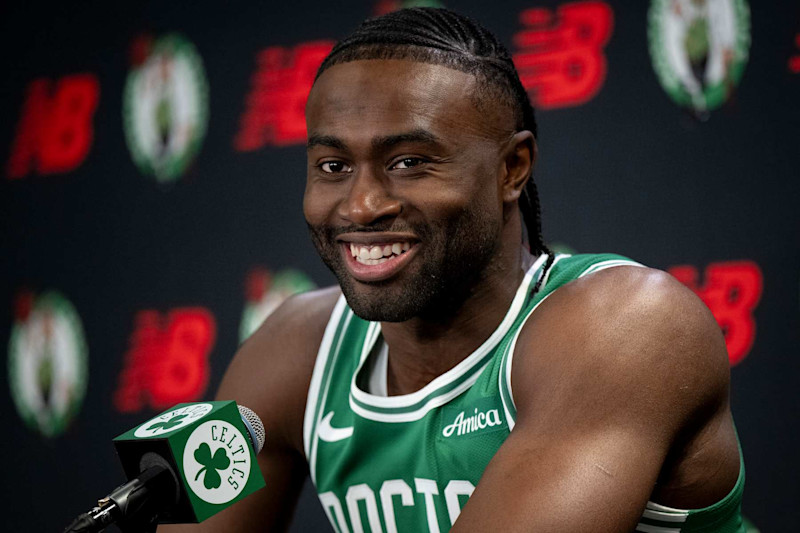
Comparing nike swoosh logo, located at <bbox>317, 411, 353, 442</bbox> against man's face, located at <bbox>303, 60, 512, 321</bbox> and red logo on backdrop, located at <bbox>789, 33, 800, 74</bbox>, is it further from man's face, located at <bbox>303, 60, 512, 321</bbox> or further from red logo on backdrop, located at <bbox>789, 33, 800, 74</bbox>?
red logo on backdrop, located at <bbox>789, 33, 800, 74</bbox>

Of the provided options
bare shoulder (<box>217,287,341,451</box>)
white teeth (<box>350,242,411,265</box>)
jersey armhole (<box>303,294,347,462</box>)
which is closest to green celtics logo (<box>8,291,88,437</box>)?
bare shoulder (<box>217,287,341,451</box>)

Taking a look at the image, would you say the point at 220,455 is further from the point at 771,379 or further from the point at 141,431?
the point at 771,379

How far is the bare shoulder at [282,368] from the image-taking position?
1600 millimetres

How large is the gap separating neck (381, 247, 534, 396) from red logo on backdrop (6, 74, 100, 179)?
182 cm

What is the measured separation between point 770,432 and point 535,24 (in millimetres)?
1082

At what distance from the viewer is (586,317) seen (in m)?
1.22

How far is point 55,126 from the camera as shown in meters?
3.04

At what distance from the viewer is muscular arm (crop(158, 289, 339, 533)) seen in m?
1.60

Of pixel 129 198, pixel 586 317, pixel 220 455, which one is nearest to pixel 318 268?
pixel 129 198

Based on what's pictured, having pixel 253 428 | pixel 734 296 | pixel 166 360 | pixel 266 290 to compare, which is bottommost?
pixel 734 296

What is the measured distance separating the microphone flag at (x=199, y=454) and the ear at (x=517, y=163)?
595 mm

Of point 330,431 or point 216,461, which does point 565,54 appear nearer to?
point 330,431

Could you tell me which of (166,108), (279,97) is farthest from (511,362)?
(166,108)

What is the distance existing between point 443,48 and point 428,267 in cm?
30
